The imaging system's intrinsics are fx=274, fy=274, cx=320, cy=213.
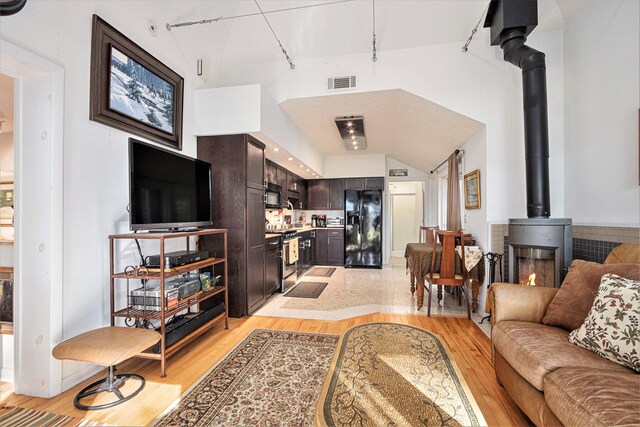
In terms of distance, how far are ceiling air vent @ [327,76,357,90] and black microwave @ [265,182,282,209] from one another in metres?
1.72

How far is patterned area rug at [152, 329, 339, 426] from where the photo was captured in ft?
5.03

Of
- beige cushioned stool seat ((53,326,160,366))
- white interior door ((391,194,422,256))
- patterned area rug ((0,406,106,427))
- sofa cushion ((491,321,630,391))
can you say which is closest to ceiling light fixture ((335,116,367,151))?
sofa cushion ((491,321,630,391))

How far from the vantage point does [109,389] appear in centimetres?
176

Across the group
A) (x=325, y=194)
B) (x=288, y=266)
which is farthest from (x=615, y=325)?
(x=325, y=194)

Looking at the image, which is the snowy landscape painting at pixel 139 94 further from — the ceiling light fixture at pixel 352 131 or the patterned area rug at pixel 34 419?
the ceiling light fixture at pixel 352 131

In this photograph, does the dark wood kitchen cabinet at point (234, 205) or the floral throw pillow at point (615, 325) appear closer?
the floral throw pillow at point (615, 325)

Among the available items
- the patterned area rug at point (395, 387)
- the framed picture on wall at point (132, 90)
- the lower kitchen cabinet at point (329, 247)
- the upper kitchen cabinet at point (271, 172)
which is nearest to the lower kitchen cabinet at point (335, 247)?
the lower kitchen cabinet at point (329, 247)

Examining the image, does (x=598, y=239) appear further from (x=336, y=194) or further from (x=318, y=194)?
(x=318, y=194)

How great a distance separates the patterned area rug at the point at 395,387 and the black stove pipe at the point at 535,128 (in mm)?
1539

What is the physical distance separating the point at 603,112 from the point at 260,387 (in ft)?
10.2

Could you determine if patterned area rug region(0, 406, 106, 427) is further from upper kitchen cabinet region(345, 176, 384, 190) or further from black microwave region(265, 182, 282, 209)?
upper kitchen cabinet region(345, 176, 384, 190)

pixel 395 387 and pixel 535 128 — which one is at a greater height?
pixel 535 128

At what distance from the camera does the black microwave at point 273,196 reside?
4352 millimetres

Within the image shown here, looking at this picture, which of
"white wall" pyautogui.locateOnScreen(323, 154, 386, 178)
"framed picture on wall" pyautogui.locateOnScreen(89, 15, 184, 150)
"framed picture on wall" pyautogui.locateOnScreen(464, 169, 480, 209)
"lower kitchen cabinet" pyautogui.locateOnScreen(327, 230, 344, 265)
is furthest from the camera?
"white wall" pyautogui.locateOnScreen(323, 154, 386, 178)
